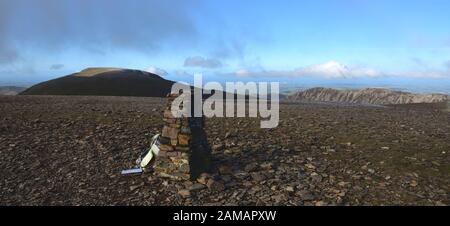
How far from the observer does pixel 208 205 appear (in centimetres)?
967

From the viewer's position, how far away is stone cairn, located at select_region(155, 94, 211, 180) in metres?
10.9

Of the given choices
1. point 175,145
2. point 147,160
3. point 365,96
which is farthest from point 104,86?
point 365,96

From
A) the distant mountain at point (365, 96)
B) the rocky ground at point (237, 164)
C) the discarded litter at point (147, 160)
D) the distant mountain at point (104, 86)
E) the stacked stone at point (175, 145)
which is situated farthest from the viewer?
the distant mountain at point (365, 96)

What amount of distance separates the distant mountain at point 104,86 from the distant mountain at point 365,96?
22.0 meters

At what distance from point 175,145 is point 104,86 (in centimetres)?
4848

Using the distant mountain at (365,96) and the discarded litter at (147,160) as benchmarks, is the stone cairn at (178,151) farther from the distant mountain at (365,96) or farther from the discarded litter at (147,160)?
the distant mountain at (365,96)

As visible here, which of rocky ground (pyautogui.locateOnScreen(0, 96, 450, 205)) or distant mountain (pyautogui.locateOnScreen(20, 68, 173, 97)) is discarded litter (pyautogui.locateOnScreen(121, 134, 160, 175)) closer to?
rocky ground (pyautogui.locateOnScreen(0, 96, 450, 205))

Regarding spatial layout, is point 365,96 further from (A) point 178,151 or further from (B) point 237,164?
(A) point 178,151

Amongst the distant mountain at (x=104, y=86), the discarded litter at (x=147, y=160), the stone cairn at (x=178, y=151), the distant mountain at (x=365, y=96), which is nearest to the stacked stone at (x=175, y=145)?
the stone cairn at (x=178, y=151)

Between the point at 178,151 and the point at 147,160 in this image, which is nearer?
the point at 178,151

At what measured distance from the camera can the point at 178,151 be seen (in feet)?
36.0

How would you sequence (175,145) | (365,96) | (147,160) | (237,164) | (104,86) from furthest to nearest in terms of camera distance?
1. (365,96)
2. (104,86)
3. (237,164)
4. (147,160)
5. (175,145)

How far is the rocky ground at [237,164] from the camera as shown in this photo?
10.2 m
